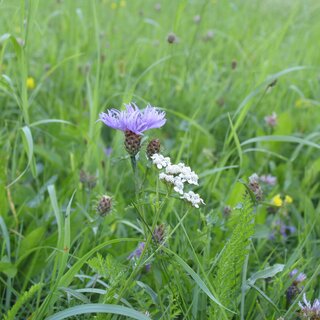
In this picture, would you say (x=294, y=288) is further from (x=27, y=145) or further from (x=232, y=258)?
(x=27, y=145)

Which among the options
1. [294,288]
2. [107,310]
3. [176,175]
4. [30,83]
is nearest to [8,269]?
[107,310]

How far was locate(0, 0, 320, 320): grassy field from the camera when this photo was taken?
3.70 ft

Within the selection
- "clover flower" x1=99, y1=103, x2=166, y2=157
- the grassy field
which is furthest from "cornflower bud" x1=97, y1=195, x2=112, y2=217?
"clover flower" x1=99, y1=103, x2=166, y2=157

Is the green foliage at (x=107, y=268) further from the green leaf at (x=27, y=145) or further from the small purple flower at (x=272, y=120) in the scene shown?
the small purple flower at (x=272, y=120)

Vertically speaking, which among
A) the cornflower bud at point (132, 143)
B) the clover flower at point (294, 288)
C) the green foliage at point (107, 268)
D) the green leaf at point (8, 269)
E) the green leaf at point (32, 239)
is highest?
the cornflower bud at point (132, 143)

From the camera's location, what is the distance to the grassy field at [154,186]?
1128 mm

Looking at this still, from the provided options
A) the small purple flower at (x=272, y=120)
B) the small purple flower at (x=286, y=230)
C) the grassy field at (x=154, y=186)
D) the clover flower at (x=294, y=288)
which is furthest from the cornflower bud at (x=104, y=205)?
the small purple flower at (x=272, y=120)

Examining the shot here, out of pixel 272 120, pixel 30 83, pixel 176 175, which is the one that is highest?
pixel 176 175

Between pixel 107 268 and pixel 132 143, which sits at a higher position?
pixel 132 143

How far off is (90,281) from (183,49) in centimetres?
204

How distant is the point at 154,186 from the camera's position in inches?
57.3

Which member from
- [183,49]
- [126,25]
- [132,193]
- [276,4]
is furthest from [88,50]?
[276,4]

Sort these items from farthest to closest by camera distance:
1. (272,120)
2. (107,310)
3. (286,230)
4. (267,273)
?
(272,120)
(286,230)
(267,273)
(107,310)

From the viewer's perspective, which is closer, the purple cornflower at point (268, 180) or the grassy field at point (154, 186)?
the grassy field at point (154, 186)
